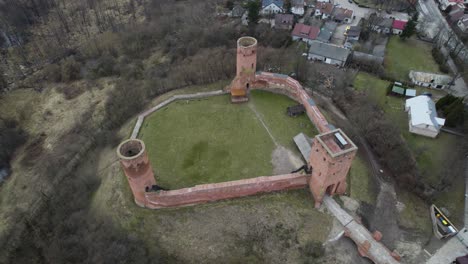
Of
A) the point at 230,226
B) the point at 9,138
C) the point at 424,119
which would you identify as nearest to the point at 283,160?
the point at 230,226

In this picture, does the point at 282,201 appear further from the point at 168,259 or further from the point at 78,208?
the point at 78,208

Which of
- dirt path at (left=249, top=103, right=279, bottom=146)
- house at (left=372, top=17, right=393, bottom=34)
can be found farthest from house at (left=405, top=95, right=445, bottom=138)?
house at (left=372, top=17, right=393, bottom=34)

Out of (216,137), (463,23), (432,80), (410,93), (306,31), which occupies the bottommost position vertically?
(410,93)

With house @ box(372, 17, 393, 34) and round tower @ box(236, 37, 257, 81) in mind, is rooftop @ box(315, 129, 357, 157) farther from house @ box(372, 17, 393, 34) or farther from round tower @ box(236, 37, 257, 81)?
house @ box(372, 17, 393, 34)

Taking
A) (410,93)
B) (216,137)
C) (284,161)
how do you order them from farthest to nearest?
(410,93), (216,137), (284,161)

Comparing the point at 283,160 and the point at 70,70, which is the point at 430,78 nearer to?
the point at 283,160

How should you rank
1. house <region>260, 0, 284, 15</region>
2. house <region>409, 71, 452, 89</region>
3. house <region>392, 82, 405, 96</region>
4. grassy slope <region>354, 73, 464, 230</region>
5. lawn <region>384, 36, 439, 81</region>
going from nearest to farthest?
grassy slope <region>354, 73, 464, 230</region>, house <region>392, 82, 405, 96</region>, house <region>409, 71, 452, 89</region>, lawn <region>384, 36, 439, 81</region>, house <region>260, 0, 284, 15</region>

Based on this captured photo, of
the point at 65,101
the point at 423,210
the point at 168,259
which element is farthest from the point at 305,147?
the point at 65,101
